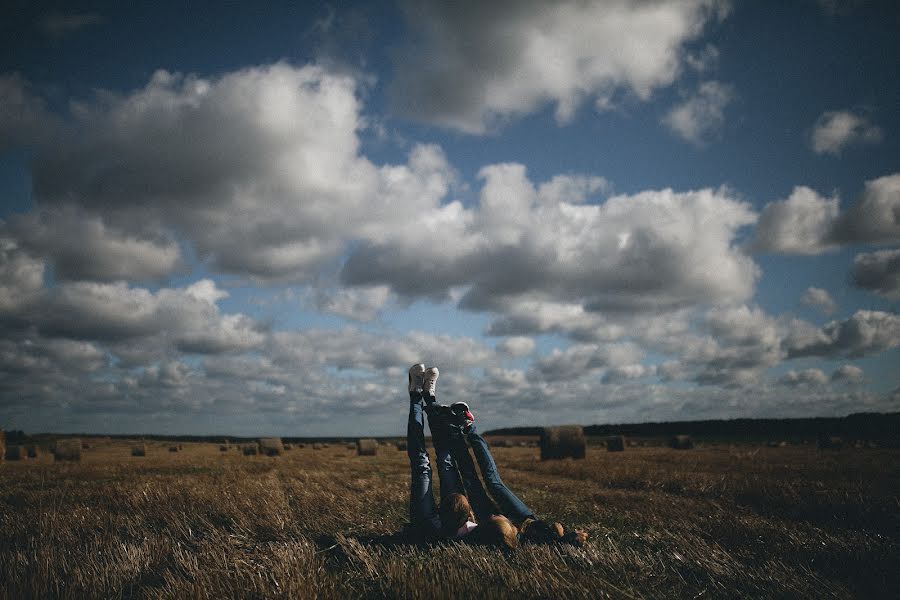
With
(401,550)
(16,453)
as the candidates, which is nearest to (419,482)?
(401,550)

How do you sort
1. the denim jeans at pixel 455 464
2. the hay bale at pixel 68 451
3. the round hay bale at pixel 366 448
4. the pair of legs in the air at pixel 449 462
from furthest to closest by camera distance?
the round hay bale at pixel 366 448, the hay bale at pixel 68 451, the denim jeans at pixel 455 464, the pair of legs in the air at pixel 449 462

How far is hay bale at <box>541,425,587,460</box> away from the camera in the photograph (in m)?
24.7

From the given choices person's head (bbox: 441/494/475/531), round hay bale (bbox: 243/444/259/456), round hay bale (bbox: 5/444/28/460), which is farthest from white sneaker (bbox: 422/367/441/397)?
round hay bale (bbox: 5/444/28/460)

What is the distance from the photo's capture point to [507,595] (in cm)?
306

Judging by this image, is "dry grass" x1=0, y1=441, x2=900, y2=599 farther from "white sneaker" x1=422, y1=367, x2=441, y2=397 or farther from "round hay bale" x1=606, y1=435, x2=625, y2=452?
"round hay bale" x1=606, y1=435, x2=625, y2=452

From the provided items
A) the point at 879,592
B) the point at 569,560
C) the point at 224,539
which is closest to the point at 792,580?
the point at 879,592

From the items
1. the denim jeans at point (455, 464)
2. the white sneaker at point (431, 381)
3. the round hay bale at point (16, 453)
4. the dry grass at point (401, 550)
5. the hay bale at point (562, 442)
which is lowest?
the round hay bale at point (16, 453)

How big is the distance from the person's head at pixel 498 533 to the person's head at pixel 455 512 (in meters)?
0.22

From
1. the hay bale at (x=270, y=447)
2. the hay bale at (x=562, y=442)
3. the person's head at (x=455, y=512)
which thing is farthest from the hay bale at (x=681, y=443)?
the person's head at (x=455, y=512)

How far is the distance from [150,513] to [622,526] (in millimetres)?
6449

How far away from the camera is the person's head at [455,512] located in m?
4.53

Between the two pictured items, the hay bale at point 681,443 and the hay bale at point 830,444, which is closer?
the hay bale at point 830,444

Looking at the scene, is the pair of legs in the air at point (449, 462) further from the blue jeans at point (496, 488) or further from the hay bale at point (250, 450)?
the hay bale at point (250, 450)

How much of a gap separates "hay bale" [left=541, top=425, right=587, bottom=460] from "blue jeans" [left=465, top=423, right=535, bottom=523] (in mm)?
21533
